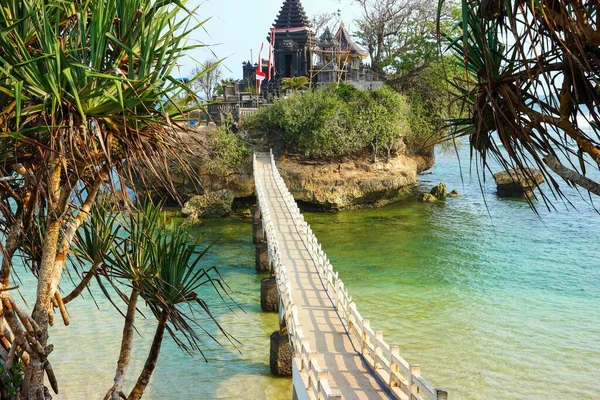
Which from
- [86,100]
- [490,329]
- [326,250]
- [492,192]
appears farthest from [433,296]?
[492,192]

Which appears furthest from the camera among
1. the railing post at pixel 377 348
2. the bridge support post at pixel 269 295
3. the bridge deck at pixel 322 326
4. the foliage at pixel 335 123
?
the foliage at pixel 335 123

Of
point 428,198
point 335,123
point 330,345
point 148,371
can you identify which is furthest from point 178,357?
point 428,198

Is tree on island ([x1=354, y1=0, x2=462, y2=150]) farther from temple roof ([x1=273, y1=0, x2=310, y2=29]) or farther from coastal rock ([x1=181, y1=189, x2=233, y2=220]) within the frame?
coastal rock ([x1=181, y1=189, x2=233, y2=220])

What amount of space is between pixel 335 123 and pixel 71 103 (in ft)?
92.6

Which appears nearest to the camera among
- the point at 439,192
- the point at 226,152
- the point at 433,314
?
the point at 433,314

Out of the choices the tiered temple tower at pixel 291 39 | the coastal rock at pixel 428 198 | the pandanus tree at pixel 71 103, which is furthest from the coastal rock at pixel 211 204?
the pandanus tree at pixel 71 103

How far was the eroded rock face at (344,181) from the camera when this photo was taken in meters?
32.4

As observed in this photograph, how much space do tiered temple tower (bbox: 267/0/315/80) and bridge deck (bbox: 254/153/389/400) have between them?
24.6 m

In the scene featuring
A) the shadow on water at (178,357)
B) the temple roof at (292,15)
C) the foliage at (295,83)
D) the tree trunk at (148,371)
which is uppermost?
the temple roof at (292,15)

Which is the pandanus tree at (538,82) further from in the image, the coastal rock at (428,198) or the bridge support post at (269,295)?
the coastal rock at (428,198)

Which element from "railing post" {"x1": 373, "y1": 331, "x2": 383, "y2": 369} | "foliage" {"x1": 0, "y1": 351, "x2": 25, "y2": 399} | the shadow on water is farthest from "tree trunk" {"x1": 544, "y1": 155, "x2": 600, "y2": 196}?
the shadow on water

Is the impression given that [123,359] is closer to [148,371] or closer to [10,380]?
[148,371]

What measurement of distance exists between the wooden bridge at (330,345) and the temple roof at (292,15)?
1135 inches

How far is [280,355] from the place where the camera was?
13.5m
